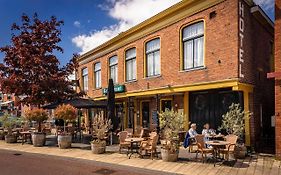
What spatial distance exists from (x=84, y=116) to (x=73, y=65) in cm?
875

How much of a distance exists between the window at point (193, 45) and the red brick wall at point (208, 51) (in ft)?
1.02

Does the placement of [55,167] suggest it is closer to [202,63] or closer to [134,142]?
[134,142]

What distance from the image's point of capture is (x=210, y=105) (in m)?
13.3

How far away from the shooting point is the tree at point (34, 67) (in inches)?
632

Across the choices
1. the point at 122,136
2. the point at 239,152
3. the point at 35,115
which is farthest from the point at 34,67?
the point at 239,152

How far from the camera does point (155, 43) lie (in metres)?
15.6

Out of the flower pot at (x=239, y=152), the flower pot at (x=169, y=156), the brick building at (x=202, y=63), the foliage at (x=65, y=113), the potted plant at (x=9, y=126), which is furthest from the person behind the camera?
the potted plant at (x=9, y=126)

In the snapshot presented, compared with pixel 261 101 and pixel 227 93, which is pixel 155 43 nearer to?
pixel 227 93

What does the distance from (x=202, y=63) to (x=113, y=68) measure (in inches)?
341

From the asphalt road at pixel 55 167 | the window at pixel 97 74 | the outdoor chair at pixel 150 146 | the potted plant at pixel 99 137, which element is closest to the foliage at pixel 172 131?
the outdoor chair at pixel 150 146

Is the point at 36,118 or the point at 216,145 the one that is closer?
the point at 216,145

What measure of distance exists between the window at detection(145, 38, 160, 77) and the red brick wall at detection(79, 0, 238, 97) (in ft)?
1.10

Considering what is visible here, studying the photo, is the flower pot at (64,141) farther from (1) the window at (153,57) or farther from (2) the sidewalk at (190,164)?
(1) the window at (153,57)

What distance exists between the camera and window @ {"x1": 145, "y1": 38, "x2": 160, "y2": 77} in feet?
50.8
